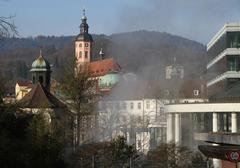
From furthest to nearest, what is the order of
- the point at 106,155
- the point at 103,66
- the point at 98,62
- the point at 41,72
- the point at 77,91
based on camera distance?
the point at 98,62 → the point at 103,66 → the point at 41,72 → the point at 77,91 → the point at 106,155

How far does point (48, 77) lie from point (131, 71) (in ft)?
63.1

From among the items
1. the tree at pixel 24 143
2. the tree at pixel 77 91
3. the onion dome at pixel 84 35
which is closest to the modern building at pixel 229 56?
the tree at pixel 77 91

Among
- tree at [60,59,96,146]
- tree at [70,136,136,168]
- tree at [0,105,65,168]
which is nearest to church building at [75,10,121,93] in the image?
tree at [60,59,96,146]

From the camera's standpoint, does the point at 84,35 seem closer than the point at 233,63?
No

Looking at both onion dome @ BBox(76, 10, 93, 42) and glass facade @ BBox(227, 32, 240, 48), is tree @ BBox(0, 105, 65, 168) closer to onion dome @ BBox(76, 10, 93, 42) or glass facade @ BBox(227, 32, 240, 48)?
glass facade @ BBox(227, 32, 240, 48)

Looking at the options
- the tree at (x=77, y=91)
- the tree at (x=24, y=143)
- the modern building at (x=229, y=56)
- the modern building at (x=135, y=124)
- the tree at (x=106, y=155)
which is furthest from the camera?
the modern building at (x=135, y=124)

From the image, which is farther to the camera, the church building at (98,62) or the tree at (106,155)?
the church building at (98,62)

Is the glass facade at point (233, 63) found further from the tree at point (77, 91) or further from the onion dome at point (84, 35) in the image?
the onion dome at point (84, 35)

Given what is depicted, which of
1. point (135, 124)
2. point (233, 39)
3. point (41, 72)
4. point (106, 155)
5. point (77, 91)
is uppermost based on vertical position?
point (233, 39)

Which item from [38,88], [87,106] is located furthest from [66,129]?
[38,88]

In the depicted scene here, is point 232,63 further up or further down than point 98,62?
further down

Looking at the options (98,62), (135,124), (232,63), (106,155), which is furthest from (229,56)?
(98,62)

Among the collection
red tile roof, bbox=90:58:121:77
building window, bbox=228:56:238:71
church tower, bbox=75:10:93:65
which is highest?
church tower, bbox=75:10:93:65

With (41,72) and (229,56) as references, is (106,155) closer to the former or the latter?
(229,56)
